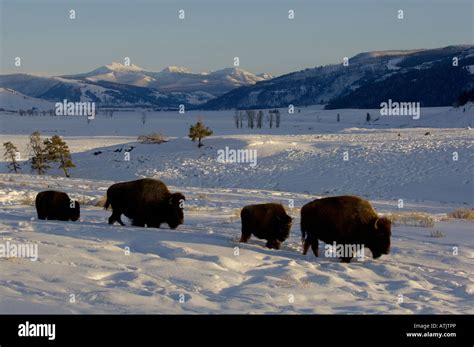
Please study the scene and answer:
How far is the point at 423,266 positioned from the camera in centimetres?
1165

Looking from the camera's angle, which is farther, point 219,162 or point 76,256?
point 219,162

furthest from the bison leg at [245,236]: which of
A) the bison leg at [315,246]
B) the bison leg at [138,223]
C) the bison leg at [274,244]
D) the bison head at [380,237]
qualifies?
the bison leg at [138,223]

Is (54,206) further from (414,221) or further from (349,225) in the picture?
(414,221)

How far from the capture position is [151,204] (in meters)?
14.7

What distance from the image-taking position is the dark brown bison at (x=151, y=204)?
48.2 ft

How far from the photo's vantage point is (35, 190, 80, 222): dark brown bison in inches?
635

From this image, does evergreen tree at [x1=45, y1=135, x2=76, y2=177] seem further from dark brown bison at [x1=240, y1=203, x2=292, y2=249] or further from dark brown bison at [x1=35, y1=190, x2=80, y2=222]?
dark brown bison at [x1=240, y1=203, x2=292, y2=249]

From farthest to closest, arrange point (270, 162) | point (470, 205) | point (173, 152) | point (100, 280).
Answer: point (173, 152), point (270, 162), point (470, 205), point (100, 280)
